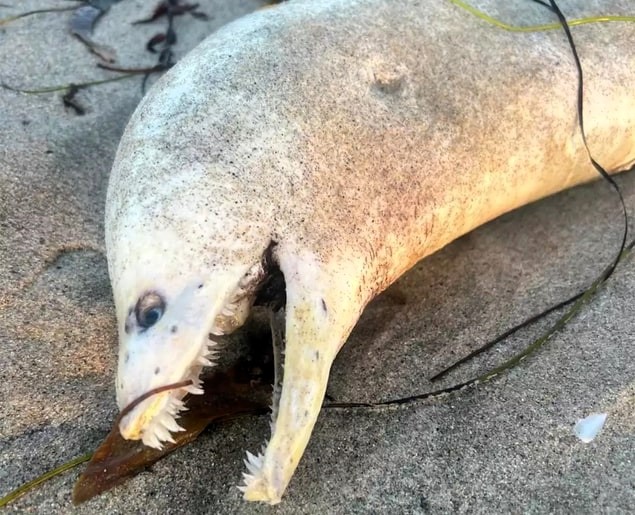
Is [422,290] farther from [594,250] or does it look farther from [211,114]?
[211,114]

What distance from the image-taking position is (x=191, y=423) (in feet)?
6.55

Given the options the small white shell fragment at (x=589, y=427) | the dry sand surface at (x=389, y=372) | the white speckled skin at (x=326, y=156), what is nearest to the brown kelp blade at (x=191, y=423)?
the dry sand surface at (x=389, y=372)

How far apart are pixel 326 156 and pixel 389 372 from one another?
29.5 inches

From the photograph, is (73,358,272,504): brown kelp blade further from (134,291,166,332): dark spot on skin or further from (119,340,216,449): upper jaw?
(134,291,166,332): dark spot on skin

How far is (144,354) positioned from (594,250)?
1877 millimetres

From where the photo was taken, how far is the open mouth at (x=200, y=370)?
1.66 m

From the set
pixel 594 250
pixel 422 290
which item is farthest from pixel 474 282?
pixel 594 250

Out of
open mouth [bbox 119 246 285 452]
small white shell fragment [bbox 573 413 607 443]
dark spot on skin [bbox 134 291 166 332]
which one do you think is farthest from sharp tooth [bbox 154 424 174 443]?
small white shell fragment [bbox 573 413 607 443]

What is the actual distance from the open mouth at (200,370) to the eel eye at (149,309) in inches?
5.4

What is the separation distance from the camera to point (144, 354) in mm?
1692

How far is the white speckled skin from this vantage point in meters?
1.78

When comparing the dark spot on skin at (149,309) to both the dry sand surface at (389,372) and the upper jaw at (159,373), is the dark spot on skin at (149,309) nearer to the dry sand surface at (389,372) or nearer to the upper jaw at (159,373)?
the upper jaw at (159,373)

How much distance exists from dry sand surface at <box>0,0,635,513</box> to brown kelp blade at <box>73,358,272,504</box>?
1.5 inches

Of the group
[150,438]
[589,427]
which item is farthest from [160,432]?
[589,427]
